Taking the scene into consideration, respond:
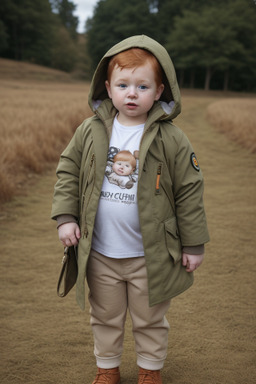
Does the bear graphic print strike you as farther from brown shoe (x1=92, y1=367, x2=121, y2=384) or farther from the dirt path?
the dirt path

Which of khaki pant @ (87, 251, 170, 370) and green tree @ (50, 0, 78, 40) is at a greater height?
green tree @ (50, 0, 78, 40)

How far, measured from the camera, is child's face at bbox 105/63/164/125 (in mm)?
1577

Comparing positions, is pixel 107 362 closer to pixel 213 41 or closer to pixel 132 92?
pixel 132 92

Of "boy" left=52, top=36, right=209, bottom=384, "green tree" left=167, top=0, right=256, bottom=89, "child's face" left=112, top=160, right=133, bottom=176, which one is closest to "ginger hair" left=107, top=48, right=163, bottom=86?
"boy" left=52, top=36, right=209, bottom=384

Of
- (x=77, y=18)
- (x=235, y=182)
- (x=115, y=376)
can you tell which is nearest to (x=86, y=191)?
(x=115, y=376)

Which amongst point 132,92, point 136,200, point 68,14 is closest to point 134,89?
point 132,92

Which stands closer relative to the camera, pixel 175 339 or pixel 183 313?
pixel 175 339

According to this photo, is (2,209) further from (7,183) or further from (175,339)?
(175,339)

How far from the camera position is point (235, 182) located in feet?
19.6

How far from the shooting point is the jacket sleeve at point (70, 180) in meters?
1.71

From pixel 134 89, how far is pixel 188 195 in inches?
18.2

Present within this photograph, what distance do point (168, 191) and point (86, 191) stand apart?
33cm

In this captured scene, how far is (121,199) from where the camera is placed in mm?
1635

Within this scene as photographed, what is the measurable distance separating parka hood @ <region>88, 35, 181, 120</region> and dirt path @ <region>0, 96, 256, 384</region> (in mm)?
1253
